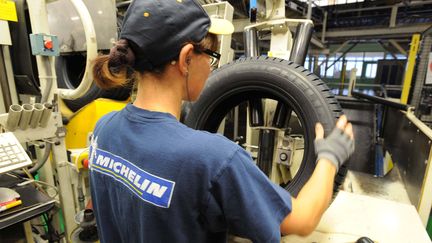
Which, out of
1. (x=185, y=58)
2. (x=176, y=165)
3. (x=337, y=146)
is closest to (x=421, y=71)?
(x=337, y=146)

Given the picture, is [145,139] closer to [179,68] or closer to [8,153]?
[179,68]

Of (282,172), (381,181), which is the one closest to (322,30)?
(381,181)

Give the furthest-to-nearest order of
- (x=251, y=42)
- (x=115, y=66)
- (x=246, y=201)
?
(x=251, y=42) < (x=115, y=66) < (x=246, y=201)

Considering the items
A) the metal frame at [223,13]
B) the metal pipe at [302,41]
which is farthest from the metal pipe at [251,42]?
the metal frame at [223,13]

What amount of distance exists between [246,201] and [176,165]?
16 centimetres

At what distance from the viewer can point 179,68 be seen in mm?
588

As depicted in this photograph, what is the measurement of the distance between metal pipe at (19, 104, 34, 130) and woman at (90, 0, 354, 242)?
0.95 meters

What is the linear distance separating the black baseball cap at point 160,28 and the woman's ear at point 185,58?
12 millimetres

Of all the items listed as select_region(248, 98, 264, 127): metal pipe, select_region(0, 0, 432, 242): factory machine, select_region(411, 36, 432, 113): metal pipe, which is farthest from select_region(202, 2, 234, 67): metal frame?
select_region(411, 36, 432, 113): metal pipe

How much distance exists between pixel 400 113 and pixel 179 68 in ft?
7.76

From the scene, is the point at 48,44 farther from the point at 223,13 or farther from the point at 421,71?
the point at 421,71

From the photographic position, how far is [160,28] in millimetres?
538

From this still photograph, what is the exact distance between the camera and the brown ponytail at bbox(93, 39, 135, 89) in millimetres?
582

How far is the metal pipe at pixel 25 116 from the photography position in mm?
1312
